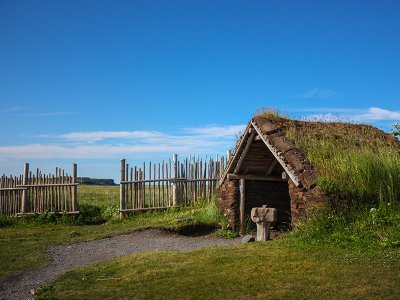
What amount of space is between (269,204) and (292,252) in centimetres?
545

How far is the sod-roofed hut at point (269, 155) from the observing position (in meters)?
12.7

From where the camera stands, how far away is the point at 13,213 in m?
20.6

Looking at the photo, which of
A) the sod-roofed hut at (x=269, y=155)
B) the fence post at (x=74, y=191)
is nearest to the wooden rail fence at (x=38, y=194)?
the fence post at (x=74, y=191)

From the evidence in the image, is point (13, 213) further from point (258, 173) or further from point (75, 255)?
point (258, 173)

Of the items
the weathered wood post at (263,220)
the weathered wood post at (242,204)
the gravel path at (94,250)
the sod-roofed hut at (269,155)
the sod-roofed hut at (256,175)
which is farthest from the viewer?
the weathered wood post at (242,204)

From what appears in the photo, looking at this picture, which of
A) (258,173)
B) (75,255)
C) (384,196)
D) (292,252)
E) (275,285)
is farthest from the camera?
(258,173)

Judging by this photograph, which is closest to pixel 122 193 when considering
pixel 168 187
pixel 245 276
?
pixel 168 187

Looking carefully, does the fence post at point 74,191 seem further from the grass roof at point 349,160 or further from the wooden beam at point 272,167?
the grass roof at point 349,160

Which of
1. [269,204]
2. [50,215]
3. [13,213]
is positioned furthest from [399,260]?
[13,213]

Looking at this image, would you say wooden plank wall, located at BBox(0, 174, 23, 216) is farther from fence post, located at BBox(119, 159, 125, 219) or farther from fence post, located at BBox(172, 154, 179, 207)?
fence post, located at BBox(172, 154, 179, 207)

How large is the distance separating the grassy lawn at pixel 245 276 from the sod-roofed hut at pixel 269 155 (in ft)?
10.3

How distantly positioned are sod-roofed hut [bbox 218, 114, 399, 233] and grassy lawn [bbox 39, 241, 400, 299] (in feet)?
10.3

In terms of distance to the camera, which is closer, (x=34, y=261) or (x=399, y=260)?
(x=399, y=260)

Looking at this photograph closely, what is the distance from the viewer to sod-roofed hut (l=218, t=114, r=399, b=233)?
12.7m
